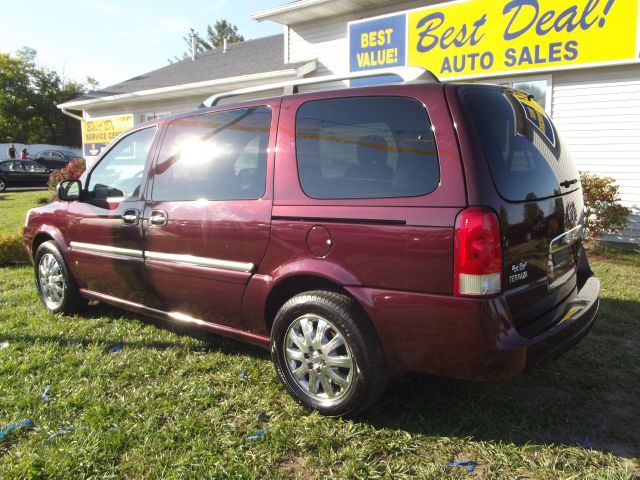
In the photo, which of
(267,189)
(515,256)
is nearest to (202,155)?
(267,189)

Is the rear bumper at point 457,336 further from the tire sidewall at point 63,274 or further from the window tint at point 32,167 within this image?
the window tint at point 32,167

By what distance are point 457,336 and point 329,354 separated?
75 cm

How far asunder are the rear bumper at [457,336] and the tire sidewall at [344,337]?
0.41 ft

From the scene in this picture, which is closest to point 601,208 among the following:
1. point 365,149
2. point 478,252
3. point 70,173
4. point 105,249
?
point 365,149

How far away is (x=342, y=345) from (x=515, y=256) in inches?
40.0

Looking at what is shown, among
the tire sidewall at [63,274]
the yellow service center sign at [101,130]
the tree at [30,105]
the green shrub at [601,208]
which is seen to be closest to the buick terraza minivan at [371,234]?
the tire sidewall at [63,274]

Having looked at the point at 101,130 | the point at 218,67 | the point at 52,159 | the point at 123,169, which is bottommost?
the point at 123,169

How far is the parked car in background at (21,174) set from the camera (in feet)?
74.8

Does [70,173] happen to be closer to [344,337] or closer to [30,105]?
[344,337]

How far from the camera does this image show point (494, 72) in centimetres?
887

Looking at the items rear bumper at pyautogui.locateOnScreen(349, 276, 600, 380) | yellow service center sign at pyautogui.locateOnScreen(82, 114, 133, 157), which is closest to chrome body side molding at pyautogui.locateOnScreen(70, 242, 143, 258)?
rear bumper at pyautogui.locateOnScreen(349, 276, 600, 380)

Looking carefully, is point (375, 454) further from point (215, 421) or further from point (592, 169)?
point (592, 169)

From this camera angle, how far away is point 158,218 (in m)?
3.73

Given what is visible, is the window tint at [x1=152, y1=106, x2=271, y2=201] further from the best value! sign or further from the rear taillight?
the best value! sign
